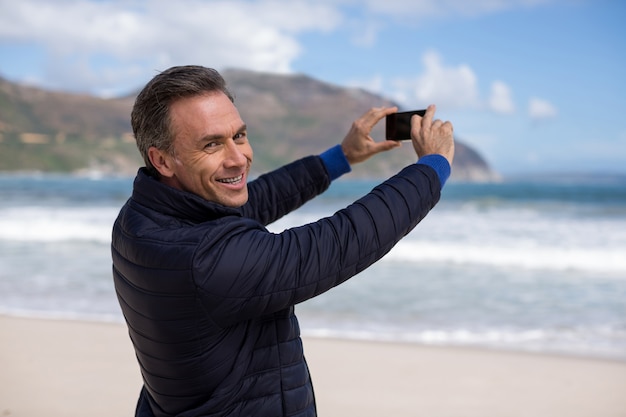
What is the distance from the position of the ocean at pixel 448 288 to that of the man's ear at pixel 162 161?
3.85 metres

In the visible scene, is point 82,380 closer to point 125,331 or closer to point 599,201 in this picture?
point 125,331

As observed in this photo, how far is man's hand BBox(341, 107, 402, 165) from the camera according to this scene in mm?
1782

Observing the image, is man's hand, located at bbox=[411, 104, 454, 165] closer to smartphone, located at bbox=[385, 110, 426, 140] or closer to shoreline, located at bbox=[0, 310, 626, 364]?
smartphone, located at bbox=[385, 110, 426, 140]

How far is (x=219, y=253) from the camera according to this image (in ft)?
3.80

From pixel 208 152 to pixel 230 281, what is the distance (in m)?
0.28

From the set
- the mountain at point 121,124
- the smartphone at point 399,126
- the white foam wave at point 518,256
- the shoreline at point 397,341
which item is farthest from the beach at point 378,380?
the mountain at point 121,124

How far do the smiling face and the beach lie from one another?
2.49m

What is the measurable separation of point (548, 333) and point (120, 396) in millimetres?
3392

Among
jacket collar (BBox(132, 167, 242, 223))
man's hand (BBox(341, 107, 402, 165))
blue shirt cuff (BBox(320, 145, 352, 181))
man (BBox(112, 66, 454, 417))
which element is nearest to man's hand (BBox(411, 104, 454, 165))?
man (BBox(112, 66, 454, 417))

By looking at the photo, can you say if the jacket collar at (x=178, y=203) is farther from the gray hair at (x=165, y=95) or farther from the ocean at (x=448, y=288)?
the ocean at (x=448, y=288)

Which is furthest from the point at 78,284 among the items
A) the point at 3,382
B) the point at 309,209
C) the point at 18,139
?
the point at 18,139

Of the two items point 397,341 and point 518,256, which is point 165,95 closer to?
point 397,341

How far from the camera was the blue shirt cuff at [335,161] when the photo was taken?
1.93 meters

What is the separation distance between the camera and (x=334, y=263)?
120 centimetres
